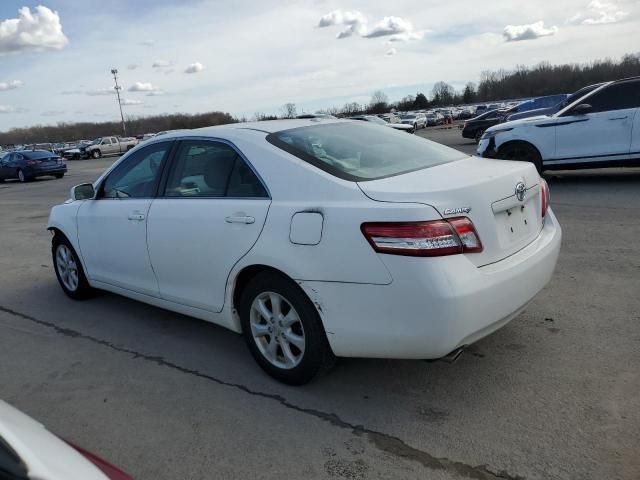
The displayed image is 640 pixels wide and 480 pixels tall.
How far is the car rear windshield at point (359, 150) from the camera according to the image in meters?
3.40

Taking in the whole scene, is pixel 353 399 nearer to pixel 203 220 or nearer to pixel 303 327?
pixel 303 327

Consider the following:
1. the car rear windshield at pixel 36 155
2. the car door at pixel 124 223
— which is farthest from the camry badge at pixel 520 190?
the car rear windshield at pixel 36 155

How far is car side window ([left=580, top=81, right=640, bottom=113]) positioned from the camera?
30.6 feet

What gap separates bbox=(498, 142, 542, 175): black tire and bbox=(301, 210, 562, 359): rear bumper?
7686mm

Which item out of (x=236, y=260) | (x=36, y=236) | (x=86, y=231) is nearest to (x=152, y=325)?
(x=86, y=231)

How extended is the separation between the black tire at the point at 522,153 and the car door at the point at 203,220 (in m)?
7.74

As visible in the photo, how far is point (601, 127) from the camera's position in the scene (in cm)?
955

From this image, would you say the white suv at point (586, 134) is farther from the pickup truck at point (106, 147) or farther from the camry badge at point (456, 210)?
the pickup truck at point (106, 147)

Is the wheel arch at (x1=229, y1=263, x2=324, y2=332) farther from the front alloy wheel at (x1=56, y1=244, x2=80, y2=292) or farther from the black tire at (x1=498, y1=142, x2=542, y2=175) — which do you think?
the black tire at (x1=498, y1=142, x2=542, y2=175)

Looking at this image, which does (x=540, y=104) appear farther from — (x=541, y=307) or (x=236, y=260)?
(x=236, y=260)

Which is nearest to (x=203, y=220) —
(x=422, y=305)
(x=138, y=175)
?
(x=138, y=175)

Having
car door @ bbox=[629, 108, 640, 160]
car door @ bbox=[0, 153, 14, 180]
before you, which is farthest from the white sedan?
car door @ bbox=[0, 153, 14, 180]

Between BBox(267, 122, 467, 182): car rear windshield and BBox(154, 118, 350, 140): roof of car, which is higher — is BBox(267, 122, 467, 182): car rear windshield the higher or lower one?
the lower one

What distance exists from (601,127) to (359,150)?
24.5 ft
